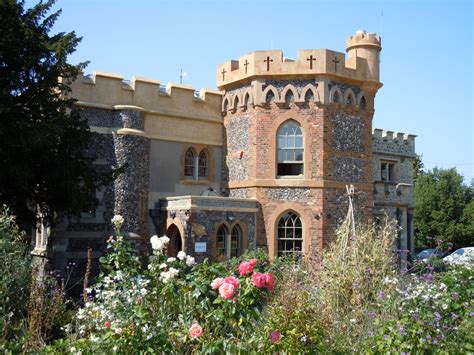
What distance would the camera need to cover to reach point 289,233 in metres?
17.8

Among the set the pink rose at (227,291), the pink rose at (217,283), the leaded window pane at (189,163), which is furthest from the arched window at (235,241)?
the pink rose at (227,291)

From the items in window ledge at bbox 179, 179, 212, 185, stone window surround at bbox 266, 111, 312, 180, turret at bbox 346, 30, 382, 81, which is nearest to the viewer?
stone window surround at bbox 266, 111, 312, 180

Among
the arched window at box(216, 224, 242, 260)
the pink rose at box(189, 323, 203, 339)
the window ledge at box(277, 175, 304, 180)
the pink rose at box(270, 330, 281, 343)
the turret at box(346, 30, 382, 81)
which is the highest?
the turret at box(346, 30, 382, 81)

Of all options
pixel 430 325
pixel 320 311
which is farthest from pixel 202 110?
pixel 430 325

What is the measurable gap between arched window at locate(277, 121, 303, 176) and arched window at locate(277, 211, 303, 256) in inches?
58.8

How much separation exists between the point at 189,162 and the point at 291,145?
11.7 feet

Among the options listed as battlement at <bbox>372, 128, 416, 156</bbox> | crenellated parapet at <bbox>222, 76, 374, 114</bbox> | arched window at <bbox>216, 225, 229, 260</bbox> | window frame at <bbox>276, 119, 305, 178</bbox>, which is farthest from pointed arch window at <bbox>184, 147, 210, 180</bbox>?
battlement at <bbox>372, 128, 416, 156</bbox>

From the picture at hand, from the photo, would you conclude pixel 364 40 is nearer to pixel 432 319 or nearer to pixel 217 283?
pixel 432 319

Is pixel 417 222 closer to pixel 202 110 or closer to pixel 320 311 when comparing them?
pixel 202 110

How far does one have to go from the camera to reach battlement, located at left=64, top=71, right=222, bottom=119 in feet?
55.6

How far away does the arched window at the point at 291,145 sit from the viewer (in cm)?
1791

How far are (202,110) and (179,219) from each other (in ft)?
14.0

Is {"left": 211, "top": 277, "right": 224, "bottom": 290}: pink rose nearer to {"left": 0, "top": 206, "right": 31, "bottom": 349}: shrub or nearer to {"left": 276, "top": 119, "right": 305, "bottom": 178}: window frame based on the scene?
{"left": 0, "top": 206, "right": 31, "bottom": 349}: shrub

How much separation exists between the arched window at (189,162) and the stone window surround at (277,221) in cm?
327
